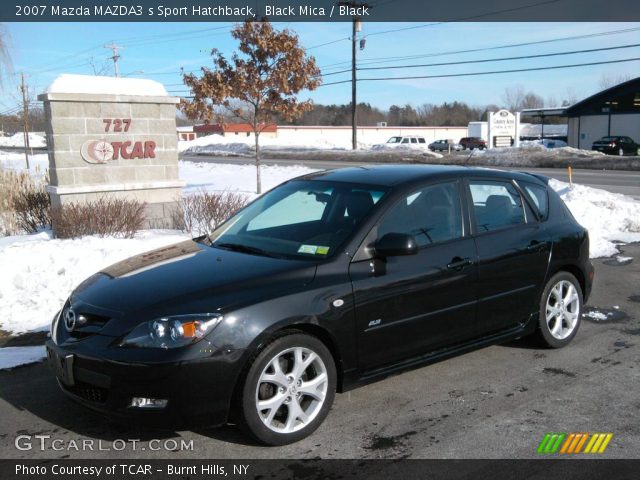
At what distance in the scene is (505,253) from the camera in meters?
4.90

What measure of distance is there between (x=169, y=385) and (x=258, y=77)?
13.8 m

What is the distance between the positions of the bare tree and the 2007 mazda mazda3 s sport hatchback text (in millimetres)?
11508

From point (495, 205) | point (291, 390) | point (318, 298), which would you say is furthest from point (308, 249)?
point (495, 205)

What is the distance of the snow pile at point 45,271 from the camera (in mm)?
6139

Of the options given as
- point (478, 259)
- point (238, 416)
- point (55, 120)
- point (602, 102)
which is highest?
point (602, 102)

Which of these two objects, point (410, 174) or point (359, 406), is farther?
point (410, 174)

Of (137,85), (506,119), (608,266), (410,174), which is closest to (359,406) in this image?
(410,174)

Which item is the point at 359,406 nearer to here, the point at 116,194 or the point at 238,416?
the point at 238,416

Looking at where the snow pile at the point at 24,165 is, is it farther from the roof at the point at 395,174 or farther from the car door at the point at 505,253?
the car door at the point at 505,253

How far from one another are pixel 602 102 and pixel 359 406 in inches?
2146

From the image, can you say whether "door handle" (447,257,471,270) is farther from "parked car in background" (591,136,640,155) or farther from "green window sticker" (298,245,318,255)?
"parked car in background" (591,136,640,155)

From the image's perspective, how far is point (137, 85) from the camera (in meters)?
11.3

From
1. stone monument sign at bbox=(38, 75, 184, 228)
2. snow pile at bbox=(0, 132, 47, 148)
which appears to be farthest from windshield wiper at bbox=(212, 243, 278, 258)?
snow pile at bbox=(0, 132, 47, 148)

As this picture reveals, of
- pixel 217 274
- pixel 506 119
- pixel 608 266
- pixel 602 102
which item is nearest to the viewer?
pixel 217 274
